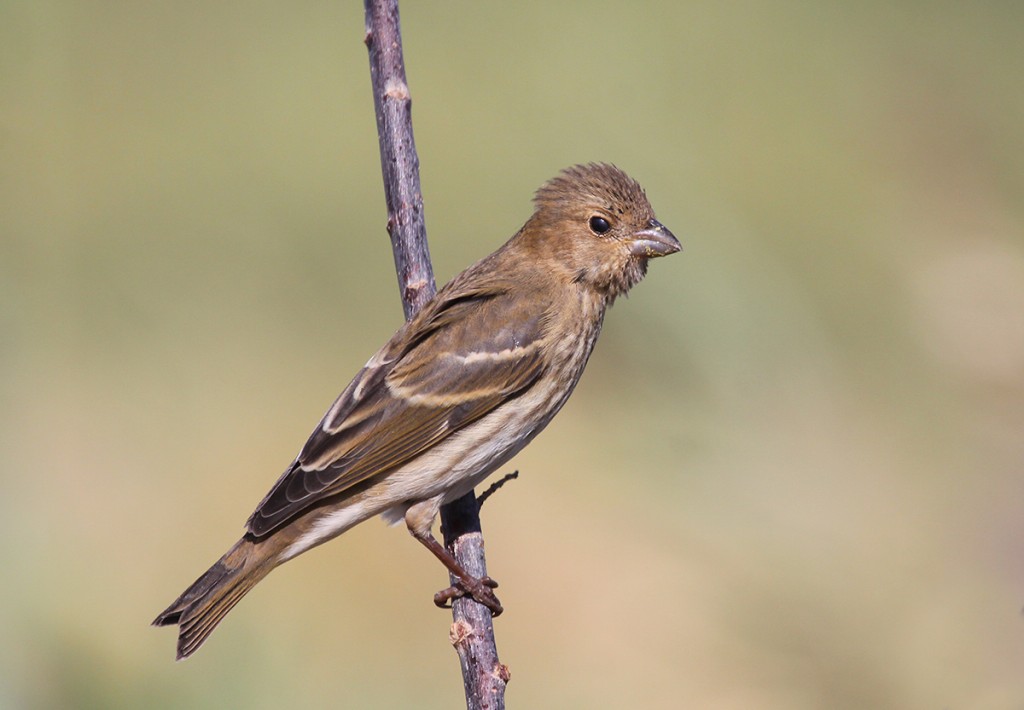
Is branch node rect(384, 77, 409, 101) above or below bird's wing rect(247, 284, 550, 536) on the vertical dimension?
above

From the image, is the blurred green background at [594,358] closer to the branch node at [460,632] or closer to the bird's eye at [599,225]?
the branch node at [460,632]

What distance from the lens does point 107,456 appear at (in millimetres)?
6746

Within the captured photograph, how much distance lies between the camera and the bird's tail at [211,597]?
396 cm

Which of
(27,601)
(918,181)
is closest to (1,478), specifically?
(27,601)

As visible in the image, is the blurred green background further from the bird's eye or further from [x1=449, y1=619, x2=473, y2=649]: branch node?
the bird's eye

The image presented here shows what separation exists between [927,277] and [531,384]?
4248 millimetres

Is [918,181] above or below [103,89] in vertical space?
below

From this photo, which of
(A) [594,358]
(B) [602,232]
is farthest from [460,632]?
(A) [594,358]

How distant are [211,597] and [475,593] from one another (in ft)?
2.70

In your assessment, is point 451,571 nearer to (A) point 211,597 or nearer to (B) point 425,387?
(B) point 425,387

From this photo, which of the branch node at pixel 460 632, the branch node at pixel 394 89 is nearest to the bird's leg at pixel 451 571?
the branch node at pixel 460 632

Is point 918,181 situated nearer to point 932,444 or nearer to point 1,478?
point 932,444

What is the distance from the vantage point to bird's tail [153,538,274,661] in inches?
156

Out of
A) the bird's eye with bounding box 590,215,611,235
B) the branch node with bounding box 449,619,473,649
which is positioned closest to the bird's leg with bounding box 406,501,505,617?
the branch node with bounding box 449,619,473,649
